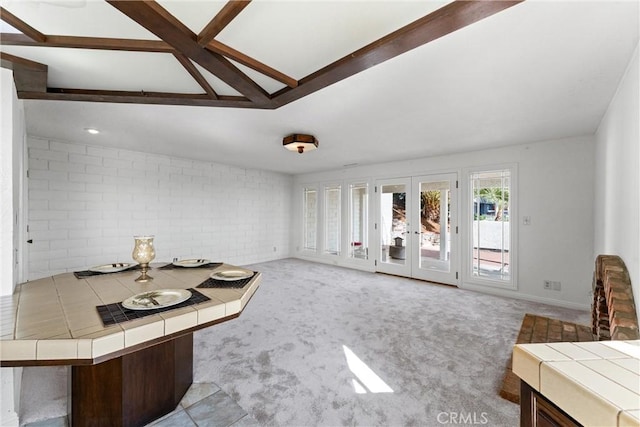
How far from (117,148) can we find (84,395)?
4158mm

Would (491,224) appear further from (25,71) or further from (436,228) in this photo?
(25,71)

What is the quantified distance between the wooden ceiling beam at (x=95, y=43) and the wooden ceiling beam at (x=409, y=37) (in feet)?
3.03

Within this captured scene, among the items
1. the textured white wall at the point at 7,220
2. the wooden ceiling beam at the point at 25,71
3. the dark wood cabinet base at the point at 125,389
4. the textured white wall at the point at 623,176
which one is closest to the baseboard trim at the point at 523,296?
the textured white wall at the point at 623,176

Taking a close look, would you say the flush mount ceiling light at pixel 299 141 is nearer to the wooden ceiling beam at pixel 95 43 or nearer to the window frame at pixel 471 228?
the wooden ceiling beam at pixel 95 43

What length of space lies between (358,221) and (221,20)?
4.99 m

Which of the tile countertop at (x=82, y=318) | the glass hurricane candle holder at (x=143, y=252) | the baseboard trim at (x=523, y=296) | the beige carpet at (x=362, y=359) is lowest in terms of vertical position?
the beige carpet at (x=362, y=359)

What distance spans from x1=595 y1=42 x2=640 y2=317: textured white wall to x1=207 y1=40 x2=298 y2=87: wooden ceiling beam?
2.17m

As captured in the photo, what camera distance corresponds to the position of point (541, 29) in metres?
1.43

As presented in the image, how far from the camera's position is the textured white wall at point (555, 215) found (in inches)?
135

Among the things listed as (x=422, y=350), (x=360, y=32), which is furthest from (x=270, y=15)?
(x=422, y=350)

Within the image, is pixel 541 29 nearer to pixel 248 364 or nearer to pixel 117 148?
pixel 248 364

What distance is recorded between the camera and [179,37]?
1357mm

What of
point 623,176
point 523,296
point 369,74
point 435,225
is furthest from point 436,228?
point 369,74

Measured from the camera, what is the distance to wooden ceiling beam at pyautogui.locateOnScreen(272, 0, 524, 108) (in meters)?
1.17
